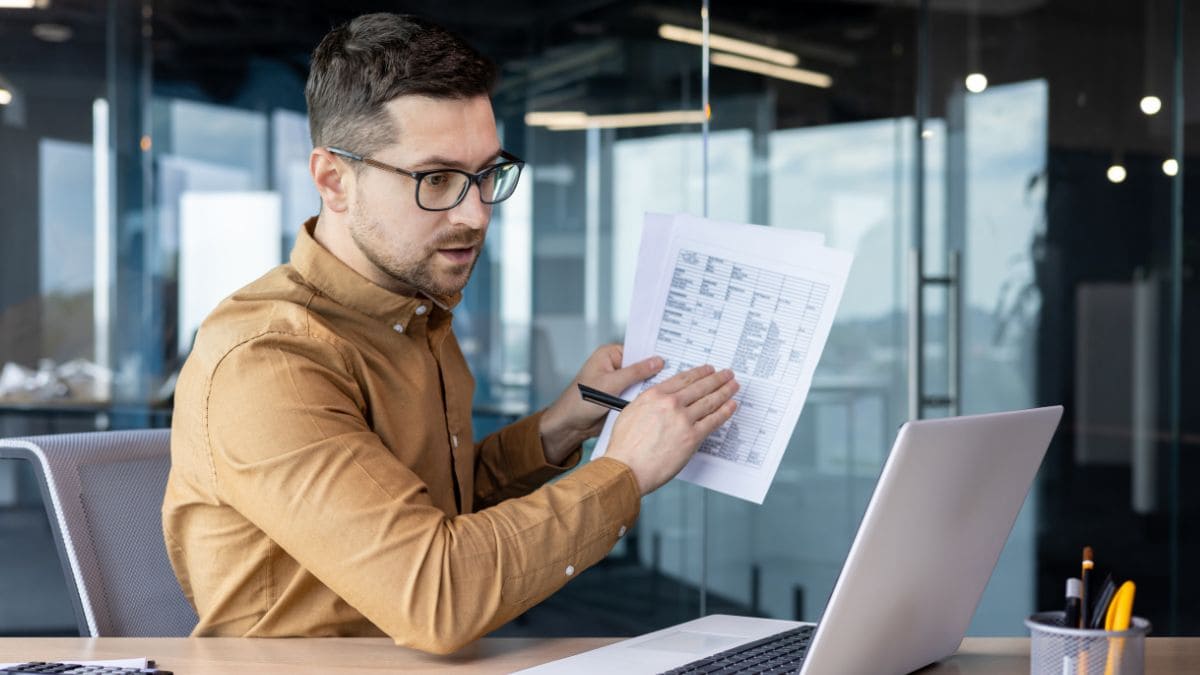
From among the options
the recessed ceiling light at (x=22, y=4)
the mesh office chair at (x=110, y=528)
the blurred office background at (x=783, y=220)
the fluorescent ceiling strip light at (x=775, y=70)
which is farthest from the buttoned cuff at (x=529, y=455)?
the recessed ceiling light at (x=22, y=4)

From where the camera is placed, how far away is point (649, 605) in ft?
12.9

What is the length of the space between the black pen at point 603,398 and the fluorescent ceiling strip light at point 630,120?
2.36 m

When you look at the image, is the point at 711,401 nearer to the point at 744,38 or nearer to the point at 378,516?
the point at 378,516

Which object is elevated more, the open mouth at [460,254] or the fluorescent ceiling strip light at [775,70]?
the fluorescent ceiling strip light at [775,70]

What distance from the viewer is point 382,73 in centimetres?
145

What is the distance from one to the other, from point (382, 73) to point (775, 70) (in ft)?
8.60

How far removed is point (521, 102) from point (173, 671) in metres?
2.85

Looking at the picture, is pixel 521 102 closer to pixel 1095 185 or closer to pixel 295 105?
pixel 295 105

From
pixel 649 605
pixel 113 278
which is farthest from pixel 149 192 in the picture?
pixel 649 605

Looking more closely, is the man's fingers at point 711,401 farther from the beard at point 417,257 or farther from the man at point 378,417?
the beard at point 417,257

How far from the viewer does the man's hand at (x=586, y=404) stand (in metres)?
1.63

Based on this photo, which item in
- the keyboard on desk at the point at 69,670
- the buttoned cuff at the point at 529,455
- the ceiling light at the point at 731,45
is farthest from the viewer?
the ceiling light at the point at 731,45

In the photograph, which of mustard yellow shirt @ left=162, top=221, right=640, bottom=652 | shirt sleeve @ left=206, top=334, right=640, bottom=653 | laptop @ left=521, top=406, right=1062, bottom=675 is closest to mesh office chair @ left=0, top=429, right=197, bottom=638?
mustard yellow shirt @ left=162, top=221, right=640, bottom=652

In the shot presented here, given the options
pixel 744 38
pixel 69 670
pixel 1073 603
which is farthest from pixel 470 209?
pixel 744 38
